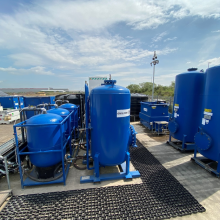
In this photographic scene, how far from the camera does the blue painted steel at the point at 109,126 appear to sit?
3012 millimetres

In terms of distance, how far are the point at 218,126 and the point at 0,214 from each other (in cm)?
511

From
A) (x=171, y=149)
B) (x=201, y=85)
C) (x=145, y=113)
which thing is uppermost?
(x=201, y=85)

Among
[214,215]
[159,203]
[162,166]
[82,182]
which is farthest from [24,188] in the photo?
[214,215]

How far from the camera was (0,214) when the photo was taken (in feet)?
7.89

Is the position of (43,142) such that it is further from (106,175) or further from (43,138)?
(106,175)

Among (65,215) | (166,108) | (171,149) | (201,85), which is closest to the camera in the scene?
(65,215)

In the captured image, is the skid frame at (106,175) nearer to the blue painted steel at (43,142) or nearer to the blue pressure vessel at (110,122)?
the blue pressure vessel at (110,122)

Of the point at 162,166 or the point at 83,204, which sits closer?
the point at 83,204

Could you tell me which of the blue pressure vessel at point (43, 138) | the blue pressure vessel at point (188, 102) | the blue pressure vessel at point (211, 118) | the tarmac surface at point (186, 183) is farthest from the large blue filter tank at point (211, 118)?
the blue pressure vessel at point (43, 138)

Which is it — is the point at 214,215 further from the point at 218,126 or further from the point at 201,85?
the point at 201,85

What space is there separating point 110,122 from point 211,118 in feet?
8.95

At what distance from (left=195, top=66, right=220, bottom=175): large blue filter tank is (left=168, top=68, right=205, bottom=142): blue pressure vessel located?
35.7 inches

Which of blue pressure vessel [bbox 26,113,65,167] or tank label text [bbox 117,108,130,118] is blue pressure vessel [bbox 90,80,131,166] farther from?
blue pressure vessel [bbox 26,113,65,167]

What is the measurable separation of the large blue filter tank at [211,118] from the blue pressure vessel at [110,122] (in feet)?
7.30
